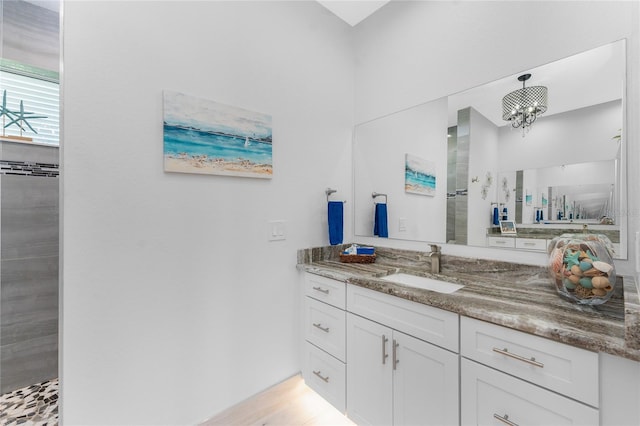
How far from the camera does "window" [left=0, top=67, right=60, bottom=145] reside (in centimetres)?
156

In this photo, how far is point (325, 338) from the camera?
173cm

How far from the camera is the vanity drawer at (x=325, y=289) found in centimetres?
163

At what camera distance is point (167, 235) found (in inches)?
56.5

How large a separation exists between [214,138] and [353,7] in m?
1.50

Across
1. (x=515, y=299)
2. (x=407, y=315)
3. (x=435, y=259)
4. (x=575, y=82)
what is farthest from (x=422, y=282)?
(x=575, y=82)

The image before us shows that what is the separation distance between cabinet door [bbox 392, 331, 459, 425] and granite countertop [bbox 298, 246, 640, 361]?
22 centimetres

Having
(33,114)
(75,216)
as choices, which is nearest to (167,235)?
(75,216)

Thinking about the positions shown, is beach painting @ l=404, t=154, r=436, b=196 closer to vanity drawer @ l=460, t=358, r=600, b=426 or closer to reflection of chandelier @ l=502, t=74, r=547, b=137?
reflection of chandelier @ l=502, t=74, r=547, b=137

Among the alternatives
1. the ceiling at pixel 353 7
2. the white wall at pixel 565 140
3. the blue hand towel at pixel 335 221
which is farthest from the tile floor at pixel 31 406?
the ceiling at pixel 353 7

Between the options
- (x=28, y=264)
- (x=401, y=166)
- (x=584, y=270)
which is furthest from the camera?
(x=401, y=166)

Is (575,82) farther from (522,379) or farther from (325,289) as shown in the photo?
(325,289)

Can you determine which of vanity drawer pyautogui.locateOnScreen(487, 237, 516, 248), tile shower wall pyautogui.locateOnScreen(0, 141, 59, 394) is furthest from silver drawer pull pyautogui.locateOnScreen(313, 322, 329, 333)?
tile shower wall pyautogui.locateOnScreen(0, 141, 59, 394)

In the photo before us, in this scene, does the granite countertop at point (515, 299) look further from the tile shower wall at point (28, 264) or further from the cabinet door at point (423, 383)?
the tile shower wall at point (28, 264)

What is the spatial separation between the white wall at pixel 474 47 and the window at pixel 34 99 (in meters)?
2.01
